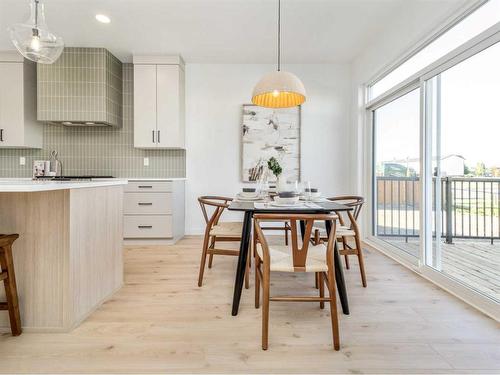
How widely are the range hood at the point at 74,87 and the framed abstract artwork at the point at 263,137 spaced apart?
2.00 meters

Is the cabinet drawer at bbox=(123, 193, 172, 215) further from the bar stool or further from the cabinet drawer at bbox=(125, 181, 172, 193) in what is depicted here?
the bar stool

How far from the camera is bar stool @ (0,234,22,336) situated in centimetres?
143

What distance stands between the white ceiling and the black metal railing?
1627mm

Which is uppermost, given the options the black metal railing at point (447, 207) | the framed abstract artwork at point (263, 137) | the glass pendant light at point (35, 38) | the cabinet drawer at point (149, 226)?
the glass pendant light at point (35, 38)

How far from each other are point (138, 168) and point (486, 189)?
4.21 metres

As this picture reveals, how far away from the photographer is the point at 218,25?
307 cm

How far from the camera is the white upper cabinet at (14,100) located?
3584 mm

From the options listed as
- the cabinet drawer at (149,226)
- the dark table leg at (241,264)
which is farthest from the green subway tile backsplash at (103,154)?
the dark table leg at (241,264)

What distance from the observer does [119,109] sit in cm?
399

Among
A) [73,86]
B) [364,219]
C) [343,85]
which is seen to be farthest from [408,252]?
[73,86]

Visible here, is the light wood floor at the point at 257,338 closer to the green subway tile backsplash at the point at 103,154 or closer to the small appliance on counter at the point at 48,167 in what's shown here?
the green subway tile backsplash at the point at 103,154

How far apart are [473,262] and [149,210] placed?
12.0ft

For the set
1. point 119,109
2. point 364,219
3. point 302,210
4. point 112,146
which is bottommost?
point 364,219

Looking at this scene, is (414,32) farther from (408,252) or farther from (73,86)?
(73,86)
